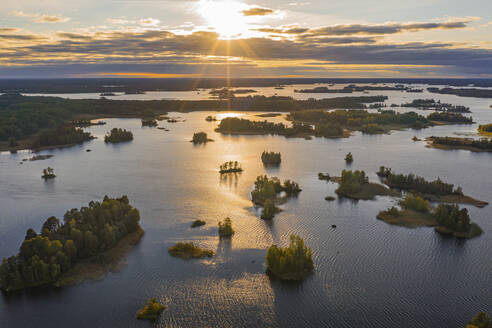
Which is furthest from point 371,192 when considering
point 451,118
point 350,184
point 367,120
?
point 451,118

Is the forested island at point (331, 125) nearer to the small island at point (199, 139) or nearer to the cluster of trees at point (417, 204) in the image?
the small island at point (199, 139)

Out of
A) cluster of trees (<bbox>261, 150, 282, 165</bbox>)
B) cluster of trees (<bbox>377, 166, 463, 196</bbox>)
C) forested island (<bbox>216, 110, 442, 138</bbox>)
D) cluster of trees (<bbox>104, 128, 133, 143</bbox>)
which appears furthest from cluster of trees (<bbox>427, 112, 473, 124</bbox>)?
cluster of trees (<bbox>104, 128, 133, 143</bbox>)

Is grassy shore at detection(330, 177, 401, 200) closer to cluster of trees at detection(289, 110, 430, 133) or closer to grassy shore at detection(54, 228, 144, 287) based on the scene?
grassy shore at detection(54, 228, 144, 287)

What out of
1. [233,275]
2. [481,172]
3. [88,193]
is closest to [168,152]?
[88,193]

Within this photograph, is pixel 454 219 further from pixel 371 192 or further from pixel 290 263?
pixel 290 263

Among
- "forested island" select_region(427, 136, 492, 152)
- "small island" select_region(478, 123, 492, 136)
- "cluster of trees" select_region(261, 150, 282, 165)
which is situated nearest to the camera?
"cluster of trees" select_region(261, 150, 282, 165)

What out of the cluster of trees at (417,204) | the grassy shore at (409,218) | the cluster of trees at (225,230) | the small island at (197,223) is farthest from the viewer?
the cluster of trees at (417,204)

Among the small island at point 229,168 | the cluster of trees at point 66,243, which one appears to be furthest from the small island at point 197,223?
the small island at point 229,168
